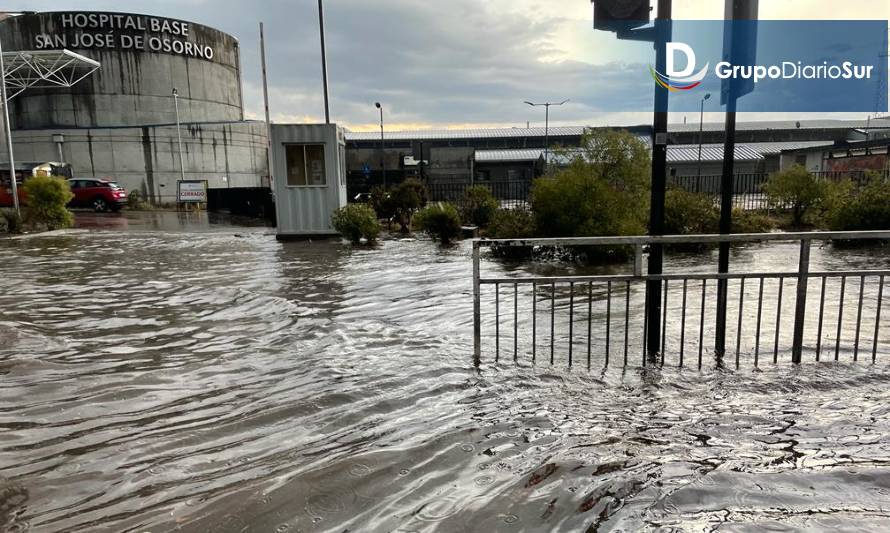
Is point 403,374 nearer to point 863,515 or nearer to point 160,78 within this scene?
point 863,515

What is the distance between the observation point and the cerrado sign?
48688 mm

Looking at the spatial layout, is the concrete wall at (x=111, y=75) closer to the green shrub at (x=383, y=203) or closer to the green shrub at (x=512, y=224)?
the green shrub at (x=383, y=203)

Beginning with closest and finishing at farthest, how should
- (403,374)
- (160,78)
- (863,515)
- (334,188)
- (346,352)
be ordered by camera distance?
1. (863,515)
2. (403,374)
3. (346,352)
4. (334,188)
5. (160,78)

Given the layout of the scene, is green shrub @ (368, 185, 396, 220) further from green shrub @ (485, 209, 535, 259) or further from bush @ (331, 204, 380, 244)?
green shrub @ (485, 209, 535, 259)

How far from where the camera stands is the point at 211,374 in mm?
5082

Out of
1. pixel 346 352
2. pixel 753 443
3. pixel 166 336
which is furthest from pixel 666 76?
pixel 166 336

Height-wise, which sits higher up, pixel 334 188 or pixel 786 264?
pixel 334 188

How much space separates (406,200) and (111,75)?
148 feet

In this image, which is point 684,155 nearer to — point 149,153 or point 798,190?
point 798,190

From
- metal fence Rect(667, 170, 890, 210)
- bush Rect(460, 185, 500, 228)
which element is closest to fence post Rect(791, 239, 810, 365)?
metal fence Rect(667, 170, 890, 210)

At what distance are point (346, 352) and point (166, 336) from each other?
2.36 m

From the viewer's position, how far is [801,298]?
16.4 feet

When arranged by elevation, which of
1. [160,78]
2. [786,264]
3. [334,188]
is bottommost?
[786,264]

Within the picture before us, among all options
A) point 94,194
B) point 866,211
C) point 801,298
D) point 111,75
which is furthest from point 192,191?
point 801,298
